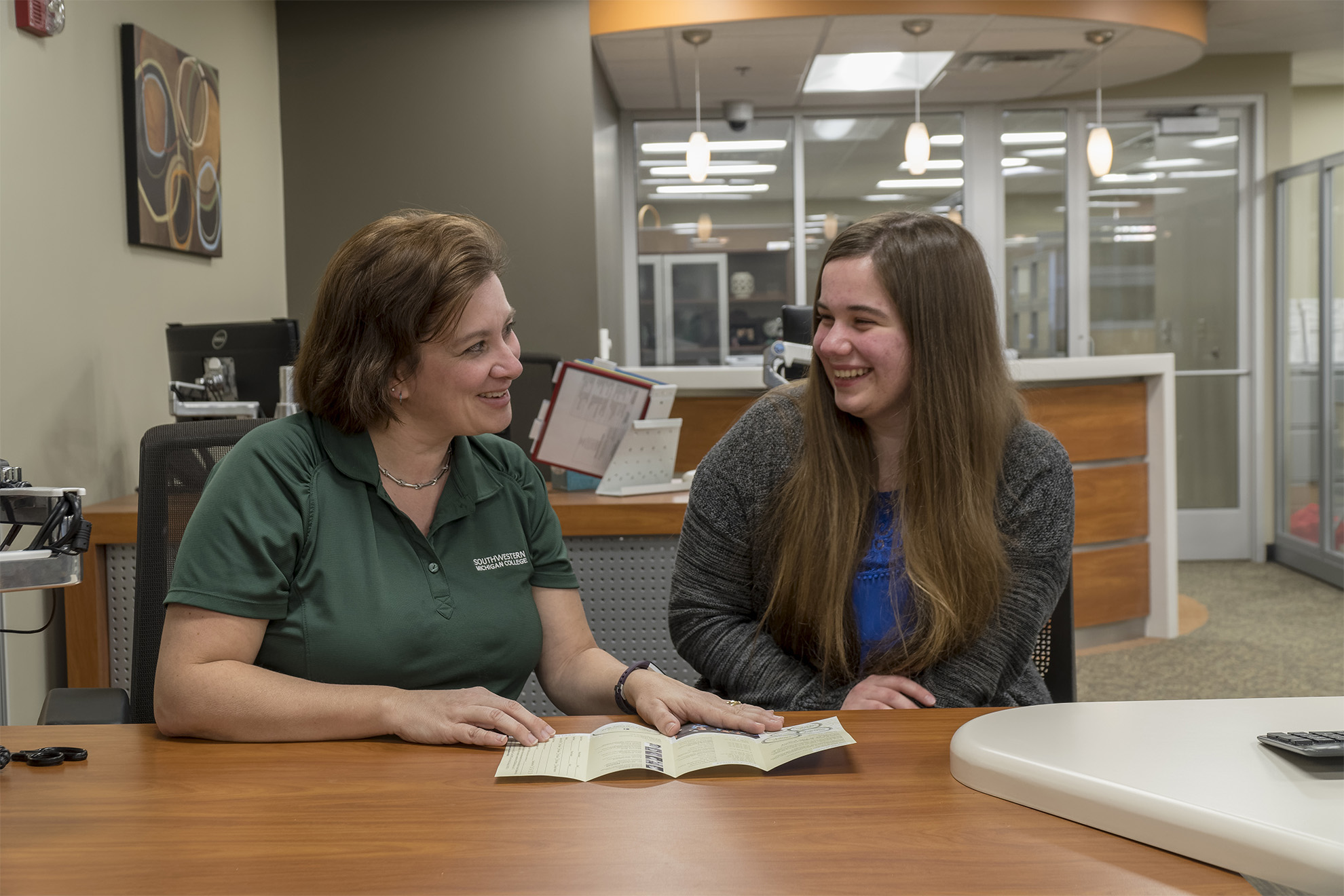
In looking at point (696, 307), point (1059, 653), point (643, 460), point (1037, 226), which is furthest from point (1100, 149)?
point (1059, 653)

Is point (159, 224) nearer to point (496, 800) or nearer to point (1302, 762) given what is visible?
point (496, 800)

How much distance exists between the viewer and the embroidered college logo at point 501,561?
1.48 m

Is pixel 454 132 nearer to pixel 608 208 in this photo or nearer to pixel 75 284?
pixel 608 208

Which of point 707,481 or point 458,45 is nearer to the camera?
point 707,481

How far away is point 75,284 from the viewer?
2.95 m

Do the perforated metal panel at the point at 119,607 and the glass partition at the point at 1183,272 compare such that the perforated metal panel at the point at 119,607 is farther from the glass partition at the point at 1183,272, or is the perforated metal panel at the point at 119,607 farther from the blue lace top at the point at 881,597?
the glass partition at the point at 1183,272

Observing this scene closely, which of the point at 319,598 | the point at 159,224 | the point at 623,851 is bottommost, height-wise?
the point at 623,851

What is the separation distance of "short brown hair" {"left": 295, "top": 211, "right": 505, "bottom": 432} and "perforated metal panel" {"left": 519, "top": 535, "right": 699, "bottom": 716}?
1.46 metres

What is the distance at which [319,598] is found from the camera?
1.38 meters

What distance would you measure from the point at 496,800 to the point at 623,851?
6.7 inches

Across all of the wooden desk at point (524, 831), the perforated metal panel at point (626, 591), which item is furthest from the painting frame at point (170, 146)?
the wooden desk at point (524, 831)

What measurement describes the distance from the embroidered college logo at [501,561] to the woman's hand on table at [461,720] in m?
0.26

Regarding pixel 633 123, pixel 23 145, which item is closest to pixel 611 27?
pixel 633 123

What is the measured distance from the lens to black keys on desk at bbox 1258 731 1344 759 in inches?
38.8
